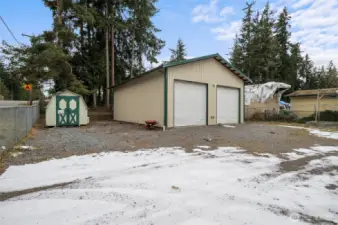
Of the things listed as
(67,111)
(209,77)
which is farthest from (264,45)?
(67,111)

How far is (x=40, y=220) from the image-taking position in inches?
79.3

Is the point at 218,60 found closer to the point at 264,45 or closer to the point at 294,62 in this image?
the point at 264,45

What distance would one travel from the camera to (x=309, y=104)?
18.3m

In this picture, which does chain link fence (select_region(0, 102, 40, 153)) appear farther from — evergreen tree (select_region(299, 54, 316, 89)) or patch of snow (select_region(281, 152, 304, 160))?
evergreen tree (select_region(299, 54, 316, 89))

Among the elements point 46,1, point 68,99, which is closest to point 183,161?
point 68,99

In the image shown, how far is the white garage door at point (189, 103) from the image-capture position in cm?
982

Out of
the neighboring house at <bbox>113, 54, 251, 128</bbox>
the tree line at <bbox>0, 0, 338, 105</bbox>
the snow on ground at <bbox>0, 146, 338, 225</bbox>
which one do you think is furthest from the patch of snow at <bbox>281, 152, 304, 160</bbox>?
the tree line at <bbox>0, 0, 338, 105</bbox>

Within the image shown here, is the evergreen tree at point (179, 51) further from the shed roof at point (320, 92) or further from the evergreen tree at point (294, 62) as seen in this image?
the shed roof at point (320, 92)

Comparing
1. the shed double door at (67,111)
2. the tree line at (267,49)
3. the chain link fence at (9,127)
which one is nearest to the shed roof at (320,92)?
the tree line at (267,49)

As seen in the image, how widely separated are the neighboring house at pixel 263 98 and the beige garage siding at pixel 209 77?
11.8ft

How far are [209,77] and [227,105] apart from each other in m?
2.44

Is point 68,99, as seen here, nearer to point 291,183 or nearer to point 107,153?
point 107,153

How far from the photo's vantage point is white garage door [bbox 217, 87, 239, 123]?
11.8 meters

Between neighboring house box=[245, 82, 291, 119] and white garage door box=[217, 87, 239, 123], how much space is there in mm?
3779
